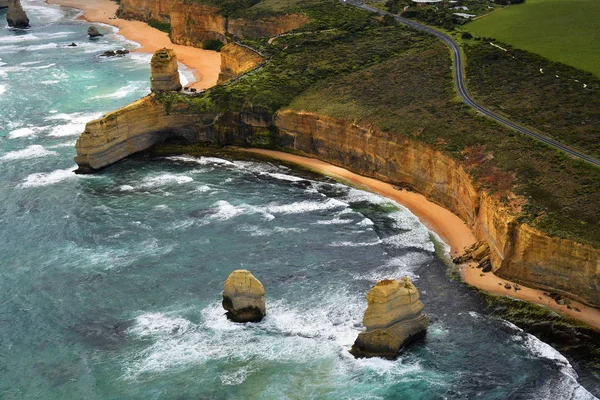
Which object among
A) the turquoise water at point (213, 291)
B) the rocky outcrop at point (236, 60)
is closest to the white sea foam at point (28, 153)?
the turquoise water at point (213, 291)

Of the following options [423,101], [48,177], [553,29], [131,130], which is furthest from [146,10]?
[423,101]

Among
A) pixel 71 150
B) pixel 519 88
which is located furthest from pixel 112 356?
pixel 519 88

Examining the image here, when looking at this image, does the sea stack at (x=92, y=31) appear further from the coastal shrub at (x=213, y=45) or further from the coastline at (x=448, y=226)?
the coastline at (x=448, y=226)

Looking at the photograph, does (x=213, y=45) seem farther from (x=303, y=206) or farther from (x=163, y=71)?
(x=303, y=206)

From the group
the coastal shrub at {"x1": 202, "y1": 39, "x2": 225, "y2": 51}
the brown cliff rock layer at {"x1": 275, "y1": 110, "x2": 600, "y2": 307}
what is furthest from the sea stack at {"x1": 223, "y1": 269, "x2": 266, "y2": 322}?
the coastal shrub at {"x1": 202, "y1": 39, "x2": 225, "y2": 51}

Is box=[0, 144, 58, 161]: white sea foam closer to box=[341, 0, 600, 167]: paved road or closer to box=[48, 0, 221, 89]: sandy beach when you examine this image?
box=[48, 0, 221, 89]: sandy beach

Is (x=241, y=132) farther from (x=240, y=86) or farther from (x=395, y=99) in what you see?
(x=395, y=99)
